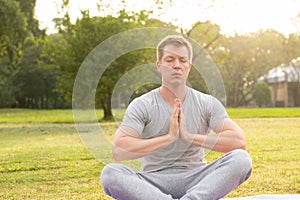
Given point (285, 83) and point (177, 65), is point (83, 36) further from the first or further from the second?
point (285, 83)

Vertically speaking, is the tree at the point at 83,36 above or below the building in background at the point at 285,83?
above

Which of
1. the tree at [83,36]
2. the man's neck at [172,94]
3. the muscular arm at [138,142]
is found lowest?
the muscular arm at [138,142]

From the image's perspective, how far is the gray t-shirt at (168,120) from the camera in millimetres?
3447

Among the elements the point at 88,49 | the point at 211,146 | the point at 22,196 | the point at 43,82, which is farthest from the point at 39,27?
the point at 211,146

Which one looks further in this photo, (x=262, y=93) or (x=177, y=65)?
(x=262, y=93)

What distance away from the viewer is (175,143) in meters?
3.43

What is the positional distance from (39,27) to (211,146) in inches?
1184

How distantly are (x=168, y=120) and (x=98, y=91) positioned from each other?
6355 millimetres

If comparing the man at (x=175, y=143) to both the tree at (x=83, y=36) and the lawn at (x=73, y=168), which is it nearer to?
the lawn at (x=73, y=168)

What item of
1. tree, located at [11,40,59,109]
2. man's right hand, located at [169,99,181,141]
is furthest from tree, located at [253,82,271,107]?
man's right hand, located at [169,99,181,141]

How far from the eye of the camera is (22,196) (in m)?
5.28

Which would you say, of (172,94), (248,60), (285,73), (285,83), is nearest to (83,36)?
(172,94)

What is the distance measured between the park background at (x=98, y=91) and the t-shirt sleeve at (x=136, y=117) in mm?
351

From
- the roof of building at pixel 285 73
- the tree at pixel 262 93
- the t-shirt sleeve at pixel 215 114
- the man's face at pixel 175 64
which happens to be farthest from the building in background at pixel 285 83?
the man's face at pixel 175 64
